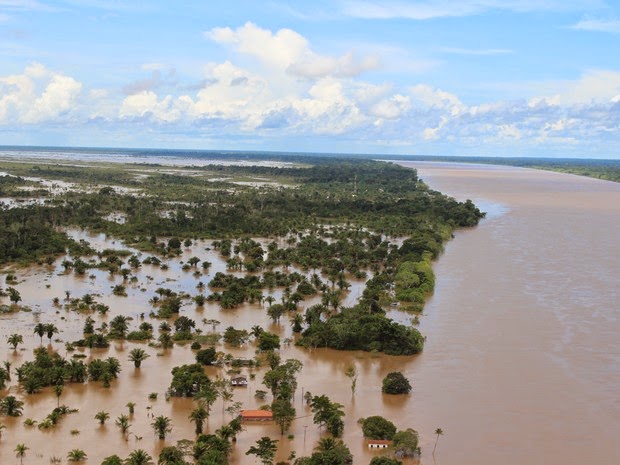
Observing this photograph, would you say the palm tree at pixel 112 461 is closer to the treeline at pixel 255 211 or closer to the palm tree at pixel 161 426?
the palm tree at pixel 161 426

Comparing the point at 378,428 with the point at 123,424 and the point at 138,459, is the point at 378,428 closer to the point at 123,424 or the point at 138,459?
the point at 138,459

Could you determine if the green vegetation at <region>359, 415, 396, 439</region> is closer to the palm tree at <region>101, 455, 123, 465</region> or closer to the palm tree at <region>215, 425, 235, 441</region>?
the palm tree at <region>215, 425, 235, 441</region>

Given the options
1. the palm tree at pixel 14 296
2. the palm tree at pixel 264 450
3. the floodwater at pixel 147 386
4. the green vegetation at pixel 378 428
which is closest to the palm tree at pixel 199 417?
the floodwater at pixel 147 386

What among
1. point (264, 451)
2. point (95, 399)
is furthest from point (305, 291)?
point (264, 451)

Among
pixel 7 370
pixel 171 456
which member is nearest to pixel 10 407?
pixel 7 370

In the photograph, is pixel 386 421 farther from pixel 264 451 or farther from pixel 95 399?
pixel 95 399

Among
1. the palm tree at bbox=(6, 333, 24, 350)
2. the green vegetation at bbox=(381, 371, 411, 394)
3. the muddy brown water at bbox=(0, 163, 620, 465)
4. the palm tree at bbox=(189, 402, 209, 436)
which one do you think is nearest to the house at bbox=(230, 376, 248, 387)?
the muddy brown water at bbox=(0, 163, 620, 465)
